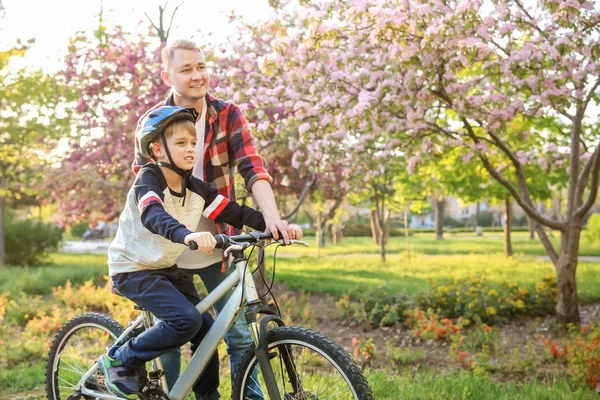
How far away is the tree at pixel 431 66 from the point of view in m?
5.41

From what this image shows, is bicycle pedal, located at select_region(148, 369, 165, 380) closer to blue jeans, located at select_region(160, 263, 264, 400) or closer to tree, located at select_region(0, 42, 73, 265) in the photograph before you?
blue jeans, located at select_region(160, 263, 264, 400)

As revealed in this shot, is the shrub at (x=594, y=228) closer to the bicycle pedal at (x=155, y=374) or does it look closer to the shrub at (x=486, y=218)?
the bicycle pedal at (x=155, y=374)

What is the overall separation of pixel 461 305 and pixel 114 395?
18.9 feet

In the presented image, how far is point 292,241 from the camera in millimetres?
2848

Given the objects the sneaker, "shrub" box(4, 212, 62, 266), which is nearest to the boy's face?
the sneaker

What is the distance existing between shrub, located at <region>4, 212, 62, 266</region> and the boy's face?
602 inches

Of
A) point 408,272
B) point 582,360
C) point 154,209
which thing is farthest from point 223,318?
point 408,272

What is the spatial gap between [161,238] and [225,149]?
0.62 m

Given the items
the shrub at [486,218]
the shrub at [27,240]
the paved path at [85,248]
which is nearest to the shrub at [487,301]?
the shrub at [27,240]

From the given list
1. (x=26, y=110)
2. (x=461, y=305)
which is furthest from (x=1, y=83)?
(x=461, y=305)

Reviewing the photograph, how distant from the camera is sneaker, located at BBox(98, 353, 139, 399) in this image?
3086 millimetres

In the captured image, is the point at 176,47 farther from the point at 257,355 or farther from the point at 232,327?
the point at 257,355

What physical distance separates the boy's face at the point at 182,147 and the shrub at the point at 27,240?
15.3 meters

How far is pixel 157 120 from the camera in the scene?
2861mm
